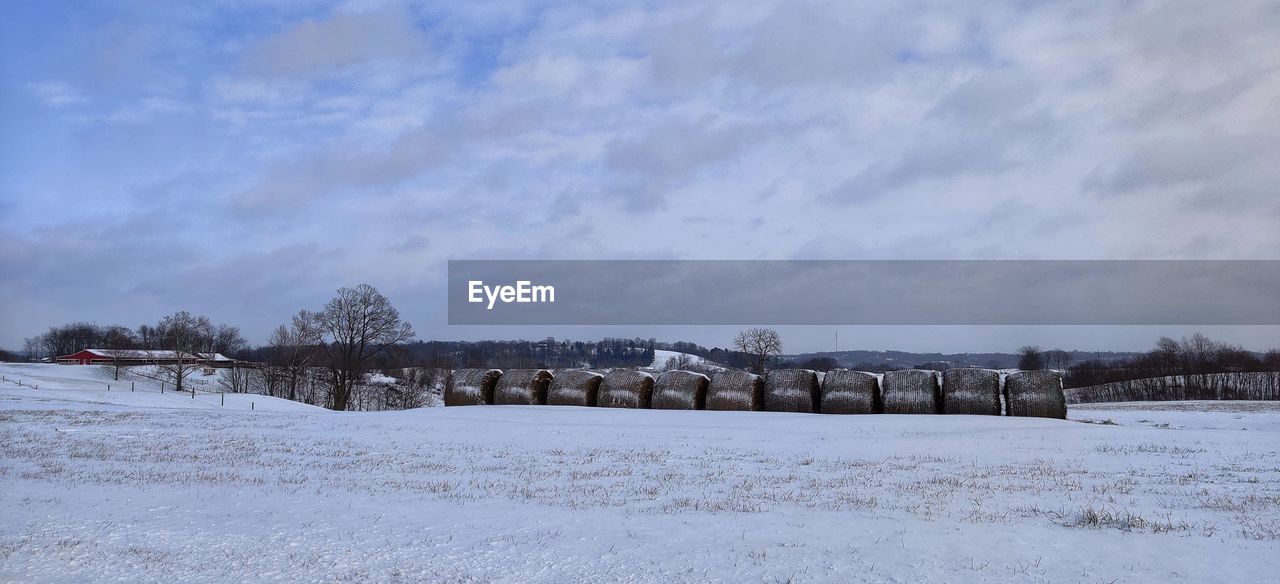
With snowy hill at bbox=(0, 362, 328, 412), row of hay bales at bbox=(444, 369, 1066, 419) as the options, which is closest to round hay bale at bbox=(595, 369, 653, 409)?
row of hay bales at bbox=(444, 369, 1066, 419)

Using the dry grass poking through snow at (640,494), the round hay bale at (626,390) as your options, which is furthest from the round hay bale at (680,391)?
the dry grass poking through snow at (640,494)

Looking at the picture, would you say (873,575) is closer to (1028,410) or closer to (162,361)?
(1028,410)

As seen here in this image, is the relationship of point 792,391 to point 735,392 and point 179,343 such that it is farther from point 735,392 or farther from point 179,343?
point 179,343

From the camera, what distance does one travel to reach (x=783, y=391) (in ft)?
86.7

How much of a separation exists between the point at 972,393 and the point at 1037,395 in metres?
1.68

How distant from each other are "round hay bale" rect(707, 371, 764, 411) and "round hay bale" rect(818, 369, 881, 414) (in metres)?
2.19

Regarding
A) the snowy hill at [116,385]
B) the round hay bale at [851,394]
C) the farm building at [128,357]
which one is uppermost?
the farm building at [128,357]

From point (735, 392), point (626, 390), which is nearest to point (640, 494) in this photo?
point (735, 392)

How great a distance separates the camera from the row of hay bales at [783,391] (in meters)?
23.9

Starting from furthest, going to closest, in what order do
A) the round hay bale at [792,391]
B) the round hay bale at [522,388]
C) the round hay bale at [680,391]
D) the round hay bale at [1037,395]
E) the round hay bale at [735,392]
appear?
the round hay bale at [522,388] → the round hay bale at [680,391] → the round hay bale at [735,392] → the round hay bale at [792,391] → the round hay bale at [1037,395]

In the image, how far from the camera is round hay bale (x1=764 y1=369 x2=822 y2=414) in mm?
26234

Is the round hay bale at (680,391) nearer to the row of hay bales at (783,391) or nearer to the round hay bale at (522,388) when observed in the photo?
the row of hay bales at (783,391)

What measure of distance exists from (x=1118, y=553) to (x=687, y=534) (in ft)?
11.5

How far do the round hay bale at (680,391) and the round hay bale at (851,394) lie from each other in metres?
→ 4.00
